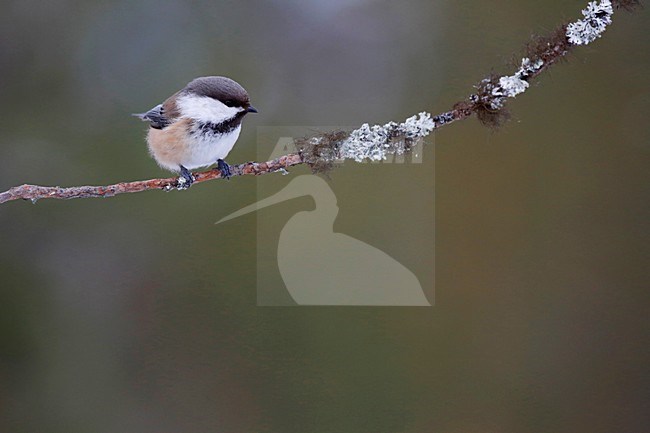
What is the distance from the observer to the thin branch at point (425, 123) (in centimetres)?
68

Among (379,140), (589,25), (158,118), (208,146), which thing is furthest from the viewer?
(158,118)

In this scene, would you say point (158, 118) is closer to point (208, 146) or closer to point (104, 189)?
point (208, 146)

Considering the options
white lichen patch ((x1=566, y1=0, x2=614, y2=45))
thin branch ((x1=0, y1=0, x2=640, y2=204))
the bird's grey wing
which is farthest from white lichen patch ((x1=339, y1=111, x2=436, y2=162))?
the bird's grey wing

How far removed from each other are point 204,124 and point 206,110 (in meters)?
0.02

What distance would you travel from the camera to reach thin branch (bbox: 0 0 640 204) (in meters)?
0.68

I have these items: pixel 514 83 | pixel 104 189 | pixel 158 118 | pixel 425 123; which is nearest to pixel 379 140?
pixel 425 123

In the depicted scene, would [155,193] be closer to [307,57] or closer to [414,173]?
[307,57]

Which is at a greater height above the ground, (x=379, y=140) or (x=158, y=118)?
(x=158, y=118)

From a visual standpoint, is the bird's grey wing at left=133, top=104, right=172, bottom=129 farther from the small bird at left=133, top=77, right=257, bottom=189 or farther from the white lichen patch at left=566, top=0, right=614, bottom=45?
the white lichen patch at left=566, top=0, right=614, bottom=45

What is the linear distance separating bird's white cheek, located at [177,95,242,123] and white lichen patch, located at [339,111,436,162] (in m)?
0.32

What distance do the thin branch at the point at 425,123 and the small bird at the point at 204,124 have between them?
0.16 metres

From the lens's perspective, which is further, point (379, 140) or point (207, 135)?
point (207, 135)

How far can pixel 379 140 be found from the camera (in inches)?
30.9

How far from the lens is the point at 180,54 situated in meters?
1.79
